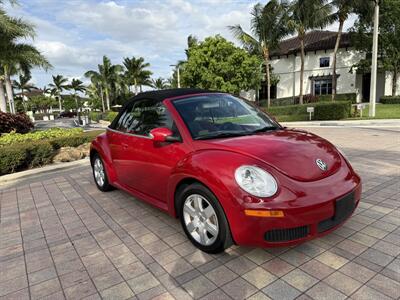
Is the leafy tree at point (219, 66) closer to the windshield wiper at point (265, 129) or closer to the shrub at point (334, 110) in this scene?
the shrub at point (334, 110)

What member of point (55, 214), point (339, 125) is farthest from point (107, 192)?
point (339, 125)

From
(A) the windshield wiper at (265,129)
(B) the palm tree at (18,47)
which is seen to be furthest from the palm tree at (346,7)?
(A) the windshield wiper at (265,129)

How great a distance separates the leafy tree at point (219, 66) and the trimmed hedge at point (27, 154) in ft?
54.6

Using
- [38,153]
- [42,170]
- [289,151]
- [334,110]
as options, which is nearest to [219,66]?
[334,110]

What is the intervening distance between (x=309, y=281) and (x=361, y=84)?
3419 centimetres

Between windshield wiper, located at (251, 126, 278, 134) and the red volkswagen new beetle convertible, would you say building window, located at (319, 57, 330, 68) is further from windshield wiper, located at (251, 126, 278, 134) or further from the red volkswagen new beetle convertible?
windshield wiper, located at (251, 126, 278, 134)

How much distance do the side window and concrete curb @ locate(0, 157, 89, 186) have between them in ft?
11.7

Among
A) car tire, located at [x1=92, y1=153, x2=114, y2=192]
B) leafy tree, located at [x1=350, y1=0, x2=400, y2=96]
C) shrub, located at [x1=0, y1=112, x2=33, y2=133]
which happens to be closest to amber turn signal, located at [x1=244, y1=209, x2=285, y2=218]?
car tire, located at [x1=92, y1=153, x2=114, y2=192]

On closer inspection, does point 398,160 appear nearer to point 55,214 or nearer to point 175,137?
point 175,137

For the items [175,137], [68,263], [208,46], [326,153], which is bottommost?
[68,263]

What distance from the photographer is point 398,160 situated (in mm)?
6305

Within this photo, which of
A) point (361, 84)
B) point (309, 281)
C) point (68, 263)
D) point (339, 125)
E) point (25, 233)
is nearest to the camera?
point (309, 281)

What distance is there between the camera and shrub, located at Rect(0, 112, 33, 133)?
11477mm

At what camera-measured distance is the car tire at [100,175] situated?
16.6 feet
